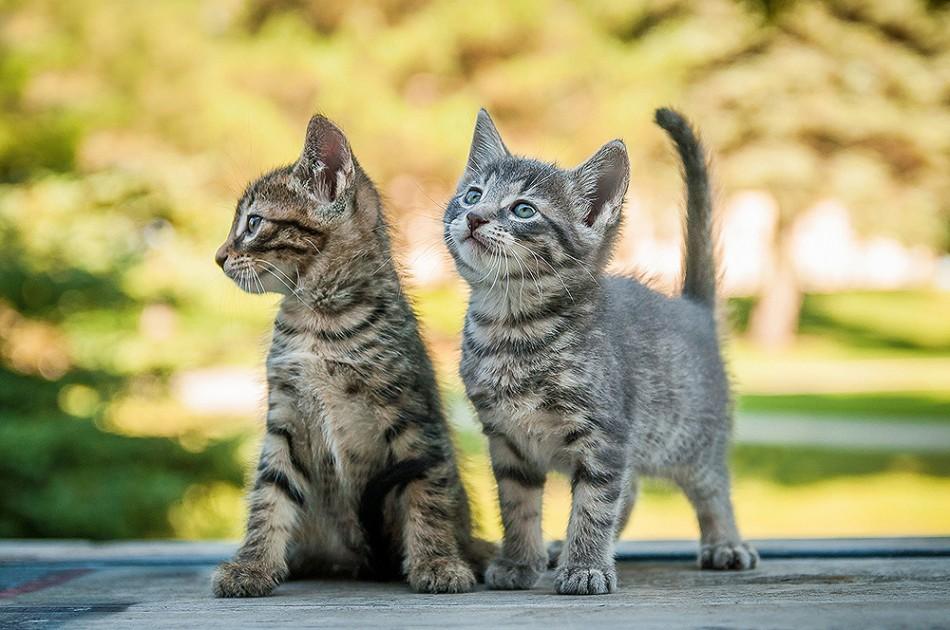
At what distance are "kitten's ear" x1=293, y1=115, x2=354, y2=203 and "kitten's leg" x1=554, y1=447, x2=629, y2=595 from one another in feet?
2.83

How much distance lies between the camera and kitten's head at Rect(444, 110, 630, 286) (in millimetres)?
2422

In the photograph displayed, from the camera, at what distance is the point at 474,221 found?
2422mm

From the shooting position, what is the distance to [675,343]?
9.09ft

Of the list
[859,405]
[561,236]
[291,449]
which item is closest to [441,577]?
[291,449]

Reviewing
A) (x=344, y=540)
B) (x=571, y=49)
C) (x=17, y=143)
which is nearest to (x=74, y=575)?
(x=344, y=540)

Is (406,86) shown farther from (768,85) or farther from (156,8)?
(768,85)

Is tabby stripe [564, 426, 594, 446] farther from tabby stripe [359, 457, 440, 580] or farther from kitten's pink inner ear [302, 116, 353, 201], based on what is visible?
kitten's pink inner ear [302, 116, 353, 201]

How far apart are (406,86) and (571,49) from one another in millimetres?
1568

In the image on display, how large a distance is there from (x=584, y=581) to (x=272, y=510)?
70cm

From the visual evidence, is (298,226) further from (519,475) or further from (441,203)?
(519,475)

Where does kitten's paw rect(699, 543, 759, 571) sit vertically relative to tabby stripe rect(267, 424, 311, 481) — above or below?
below

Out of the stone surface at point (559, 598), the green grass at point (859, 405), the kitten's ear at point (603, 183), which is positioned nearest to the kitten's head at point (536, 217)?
the kitten's ear at point (603, 183)

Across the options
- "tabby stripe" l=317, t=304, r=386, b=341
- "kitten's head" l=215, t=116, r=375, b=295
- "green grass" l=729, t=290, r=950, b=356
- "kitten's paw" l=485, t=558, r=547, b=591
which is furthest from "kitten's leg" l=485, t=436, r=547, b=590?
"green grass" l=729, t=290, r=950, b=356

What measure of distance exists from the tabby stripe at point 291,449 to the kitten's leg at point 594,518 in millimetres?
605
